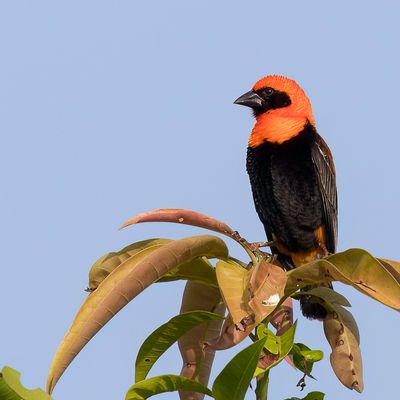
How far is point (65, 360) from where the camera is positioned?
1895 mm

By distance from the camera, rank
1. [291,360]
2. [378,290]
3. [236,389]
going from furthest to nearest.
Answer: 1. [291,360]
2. [378,290]
3. [236,389]

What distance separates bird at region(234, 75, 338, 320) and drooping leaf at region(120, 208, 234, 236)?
191cm

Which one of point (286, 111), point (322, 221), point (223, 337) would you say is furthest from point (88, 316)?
point (286, 111)

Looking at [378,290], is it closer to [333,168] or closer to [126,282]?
[126,282]

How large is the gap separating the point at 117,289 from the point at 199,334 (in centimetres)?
55

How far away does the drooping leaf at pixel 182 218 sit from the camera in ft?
7.52

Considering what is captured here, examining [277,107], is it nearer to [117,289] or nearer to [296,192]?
[296,192]

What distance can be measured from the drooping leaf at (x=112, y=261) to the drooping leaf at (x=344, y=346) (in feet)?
1.92

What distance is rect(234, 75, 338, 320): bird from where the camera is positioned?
4383 millimetres

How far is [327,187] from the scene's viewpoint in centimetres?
445

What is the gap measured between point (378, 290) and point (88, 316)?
2.34 feet

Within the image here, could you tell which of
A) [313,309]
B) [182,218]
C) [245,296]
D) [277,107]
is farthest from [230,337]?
[277,107]

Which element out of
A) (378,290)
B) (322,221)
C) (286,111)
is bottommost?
(322,221)

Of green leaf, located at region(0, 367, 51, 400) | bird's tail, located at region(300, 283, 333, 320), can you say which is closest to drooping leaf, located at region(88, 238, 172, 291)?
bird's tail, located at region(300, 283, 333, 320)
